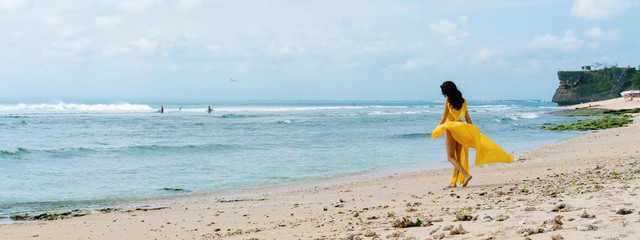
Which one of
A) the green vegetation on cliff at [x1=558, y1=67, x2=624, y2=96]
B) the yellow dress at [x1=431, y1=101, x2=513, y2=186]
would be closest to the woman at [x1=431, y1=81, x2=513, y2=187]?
the yellow dress at [x1=431, y1=101, x2=513, y2=186]

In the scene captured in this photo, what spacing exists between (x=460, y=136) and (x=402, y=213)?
2.39m

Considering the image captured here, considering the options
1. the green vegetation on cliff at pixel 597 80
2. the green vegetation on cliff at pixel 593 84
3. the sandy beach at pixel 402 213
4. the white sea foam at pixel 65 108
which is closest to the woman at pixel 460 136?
the sandy beach at pixel 402 213

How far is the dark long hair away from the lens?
326 inches

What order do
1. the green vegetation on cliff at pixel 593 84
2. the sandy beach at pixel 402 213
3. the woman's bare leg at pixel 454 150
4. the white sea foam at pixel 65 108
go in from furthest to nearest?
1. the green vegetation on cliff at pixel 593 84
2. the white sea foam at pixel 65 108
3. the woman's bare leg at pixel 454 150
4. the sandy beach at pixel 402 213

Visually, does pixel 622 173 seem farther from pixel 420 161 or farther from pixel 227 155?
pixel 227 155

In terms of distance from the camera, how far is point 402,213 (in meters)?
6.60

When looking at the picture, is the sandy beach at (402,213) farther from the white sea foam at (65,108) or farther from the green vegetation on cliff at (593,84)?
the green vegetation on cliff at (593,84)

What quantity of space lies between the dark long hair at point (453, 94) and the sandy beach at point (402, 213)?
1.41m

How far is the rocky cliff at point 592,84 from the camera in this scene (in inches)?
4741

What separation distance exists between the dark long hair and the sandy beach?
1411 millimetres

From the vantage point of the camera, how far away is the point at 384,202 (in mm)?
7973

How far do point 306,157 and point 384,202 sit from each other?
1043 cm

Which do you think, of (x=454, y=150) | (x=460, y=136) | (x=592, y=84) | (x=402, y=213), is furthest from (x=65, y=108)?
(x=592, y=84)

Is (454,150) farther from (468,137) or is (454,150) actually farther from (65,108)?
(65,108)
